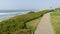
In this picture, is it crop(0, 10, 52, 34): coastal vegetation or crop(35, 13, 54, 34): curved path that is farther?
crop(0, 10, 52, 34): coastal vegetation

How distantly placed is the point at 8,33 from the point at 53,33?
218 inches

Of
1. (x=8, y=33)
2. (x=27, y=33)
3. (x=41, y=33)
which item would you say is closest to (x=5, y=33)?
(x=8, y=33)

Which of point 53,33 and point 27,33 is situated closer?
point 27,33

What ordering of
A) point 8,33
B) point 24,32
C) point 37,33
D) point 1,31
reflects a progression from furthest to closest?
point 1,31
point 8,33
point 37,33
point 24,32

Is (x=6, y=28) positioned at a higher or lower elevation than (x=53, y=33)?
lower

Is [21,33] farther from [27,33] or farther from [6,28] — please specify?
[6,28]

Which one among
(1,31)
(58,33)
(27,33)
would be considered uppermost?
(27,33)

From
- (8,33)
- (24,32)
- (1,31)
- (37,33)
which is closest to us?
(24,32)

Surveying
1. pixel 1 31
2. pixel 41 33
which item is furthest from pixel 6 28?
pixel 41 33

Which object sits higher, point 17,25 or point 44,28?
point 44,28

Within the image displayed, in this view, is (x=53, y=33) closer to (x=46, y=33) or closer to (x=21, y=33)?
(x=46, y=33)

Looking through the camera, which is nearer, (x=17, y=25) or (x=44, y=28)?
(x=44, y=28)

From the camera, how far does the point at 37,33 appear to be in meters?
10.1

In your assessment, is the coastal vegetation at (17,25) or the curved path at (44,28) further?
the coastal vegetation at (17,25)
